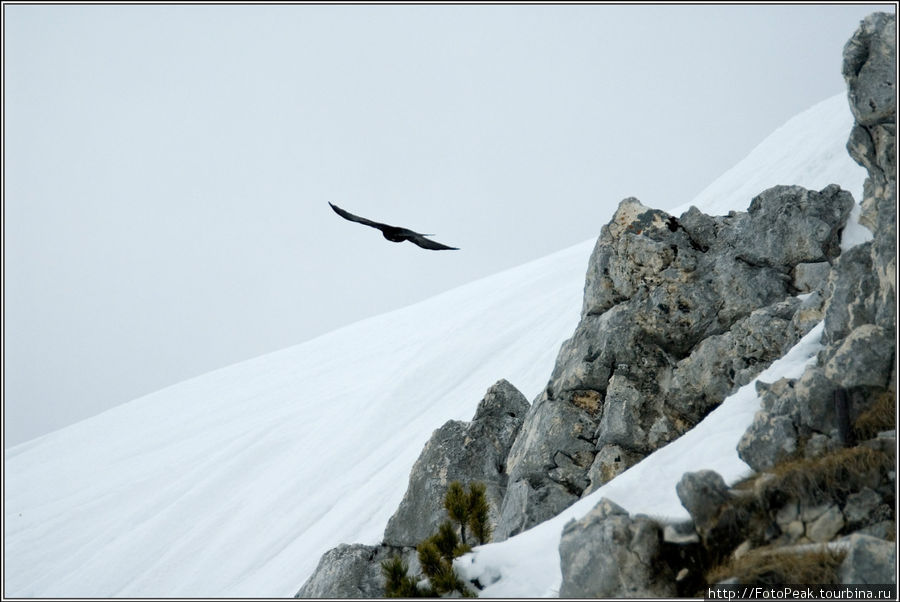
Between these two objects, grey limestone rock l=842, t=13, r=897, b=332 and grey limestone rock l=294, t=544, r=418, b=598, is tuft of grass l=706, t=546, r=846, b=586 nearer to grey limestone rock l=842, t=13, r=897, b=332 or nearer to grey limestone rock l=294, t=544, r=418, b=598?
grey limestone rock l=842, t=13, r=897, b=332

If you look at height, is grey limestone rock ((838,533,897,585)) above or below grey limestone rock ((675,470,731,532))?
below

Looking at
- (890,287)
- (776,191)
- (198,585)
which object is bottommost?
(198,585)

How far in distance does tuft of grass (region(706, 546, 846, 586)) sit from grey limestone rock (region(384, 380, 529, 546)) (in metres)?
10.7

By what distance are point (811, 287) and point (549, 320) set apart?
48493 millimetres

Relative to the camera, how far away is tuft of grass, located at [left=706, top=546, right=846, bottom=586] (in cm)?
953

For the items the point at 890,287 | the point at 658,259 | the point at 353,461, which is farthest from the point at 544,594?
the point at 353,461

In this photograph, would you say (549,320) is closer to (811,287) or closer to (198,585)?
(198,585)

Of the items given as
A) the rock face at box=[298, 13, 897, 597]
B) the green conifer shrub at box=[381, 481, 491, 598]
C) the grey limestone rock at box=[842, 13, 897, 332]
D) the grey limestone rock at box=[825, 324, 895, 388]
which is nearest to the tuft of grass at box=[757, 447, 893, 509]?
the rock face at box=[298, 13, 897, 597]

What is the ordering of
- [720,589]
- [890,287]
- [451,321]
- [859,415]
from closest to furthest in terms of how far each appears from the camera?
[720,589] → [859,415] → [890,287] → [451,321]

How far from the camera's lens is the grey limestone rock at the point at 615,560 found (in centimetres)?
1086

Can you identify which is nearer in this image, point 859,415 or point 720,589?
point 720,589

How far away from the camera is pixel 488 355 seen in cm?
6650

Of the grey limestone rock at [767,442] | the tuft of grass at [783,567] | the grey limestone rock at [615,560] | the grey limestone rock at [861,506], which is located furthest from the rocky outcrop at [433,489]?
the grey limestone rock at [861,506]

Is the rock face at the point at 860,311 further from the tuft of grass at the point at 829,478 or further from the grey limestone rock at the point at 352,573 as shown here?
the grey limestone rock at the point at 352,573
